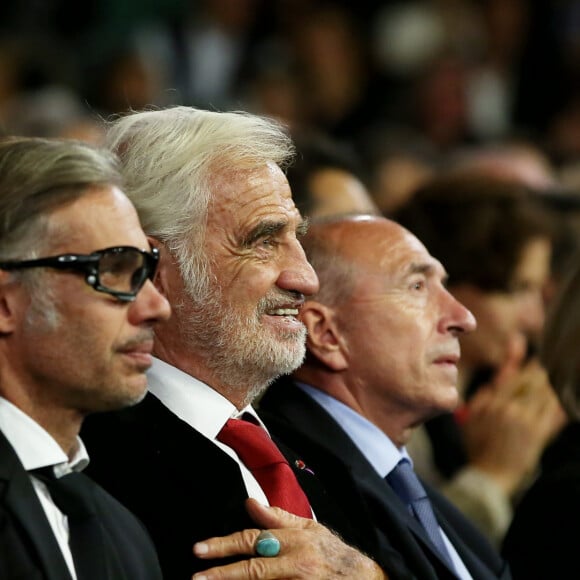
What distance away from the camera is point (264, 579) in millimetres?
2910

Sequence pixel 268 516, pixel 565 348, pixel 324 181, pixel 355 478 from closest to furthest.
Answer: pixel 268 516, pixel 355 478, pixel 565 348, pixel 324 181

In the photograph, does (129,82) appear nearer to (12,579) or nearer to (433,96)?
(433,96)

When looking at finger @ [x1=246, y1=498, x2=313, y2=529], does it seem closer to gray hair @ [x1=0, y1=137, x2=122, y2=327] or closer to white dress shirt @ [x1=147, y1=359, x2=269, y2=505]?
white dress shirt @ [x1=147, y1=359, x2=269, y2=505]

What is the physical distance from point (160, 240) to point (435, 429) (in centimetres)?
230

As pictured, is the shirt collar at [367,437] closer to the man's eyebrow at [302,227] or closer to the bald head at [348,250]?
the bald head at [348,250]

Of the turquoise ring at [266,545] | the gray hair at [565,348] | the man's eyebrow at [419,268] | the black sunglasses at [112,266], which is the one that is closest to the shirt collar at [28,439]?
the black sunglasses at [112,266]

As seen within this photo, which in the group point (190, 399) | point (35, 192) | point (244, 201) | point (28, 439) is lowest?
point (190, 399)

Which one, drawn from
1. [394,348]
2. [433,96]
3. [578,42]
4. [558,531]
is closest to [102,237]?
[394,348]

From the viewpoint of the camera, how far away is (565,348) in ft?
14.3

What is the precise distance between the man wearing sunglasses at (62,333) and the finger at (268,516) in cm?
42

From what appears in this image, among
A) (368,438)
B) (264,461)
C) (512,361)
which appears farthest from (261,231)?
(512,361)

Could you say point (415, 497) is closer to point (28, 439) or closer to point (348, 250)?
point (348, 250)

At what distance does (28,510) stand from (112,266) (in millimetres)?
465

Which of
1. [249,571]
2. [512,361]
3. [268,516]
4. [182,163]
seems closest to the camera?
[249,571]
